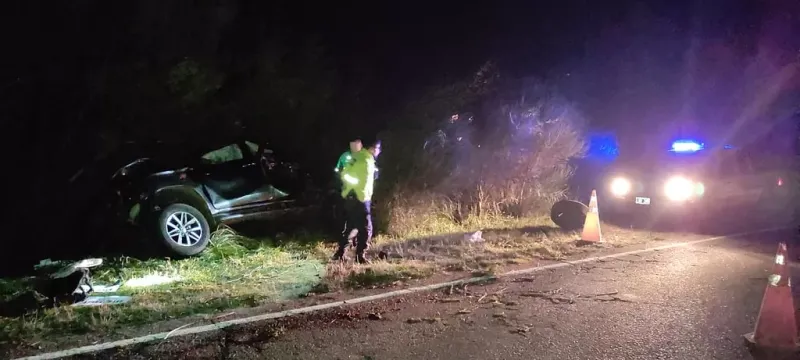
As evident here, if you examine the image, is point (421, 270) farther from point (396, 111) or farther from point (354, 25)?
point (354, 25)

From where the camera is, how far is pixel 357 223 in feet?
23.9

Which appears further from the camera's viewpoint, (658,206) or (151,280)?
(658,206)

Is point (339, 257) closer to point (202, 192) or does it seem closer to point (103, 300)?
point (202, 192)

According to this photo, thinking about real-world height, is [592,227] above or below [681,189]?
below

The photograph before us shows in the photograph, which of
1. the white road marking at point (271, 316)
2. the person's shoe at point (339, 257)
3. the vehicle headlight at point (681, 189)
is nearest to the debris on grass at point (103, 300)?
Answer: the white road marking at point (271, 316)

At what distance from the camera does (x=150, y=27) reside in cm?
930

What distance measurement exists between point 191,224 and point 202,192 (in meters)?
0.47

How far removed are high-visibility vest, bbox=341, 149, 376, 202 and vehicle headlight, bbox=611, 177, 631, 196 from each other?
5.14 meters

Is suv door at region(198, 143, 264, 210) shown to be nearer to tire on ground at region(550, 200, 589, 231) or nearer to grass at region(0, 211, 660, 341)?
grass at region(0, 211, 660, 341)

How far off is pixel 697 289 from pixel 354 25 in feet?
27.7

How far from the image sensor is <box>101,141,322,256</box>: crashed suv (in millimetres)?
7387

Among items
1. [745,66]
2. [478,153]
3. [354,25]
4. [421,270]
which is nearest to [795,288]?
[421,270]

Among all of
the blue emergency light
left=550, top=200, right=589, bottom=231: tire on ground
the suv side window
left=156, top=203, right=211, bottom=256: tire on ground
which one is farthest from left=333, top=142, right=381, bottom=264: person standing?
the blue emergency light

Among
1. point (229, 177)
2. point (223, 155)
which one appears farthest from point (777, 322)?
point (223, 155)
